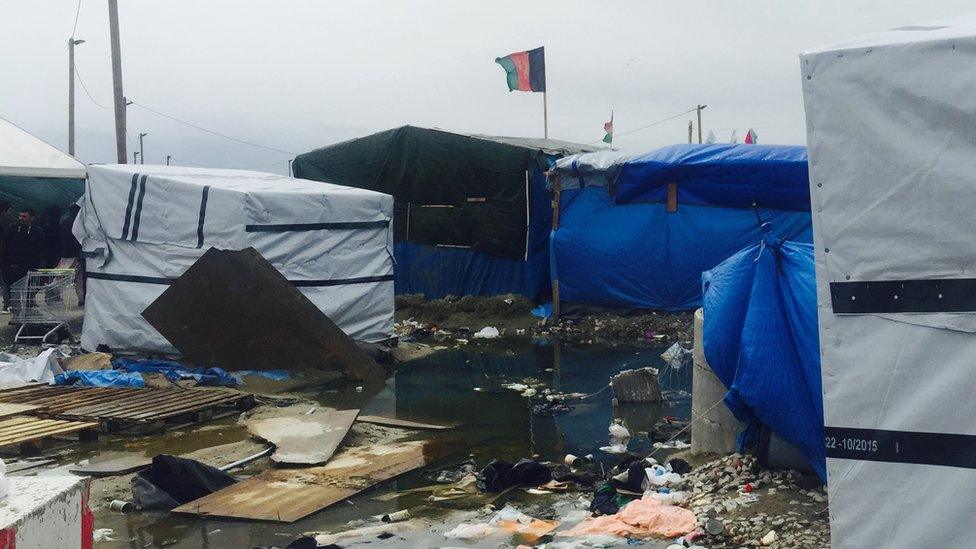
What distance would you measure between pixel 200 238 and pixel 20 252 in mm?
3742

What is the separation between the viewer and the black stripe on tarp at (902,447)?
2885 mm

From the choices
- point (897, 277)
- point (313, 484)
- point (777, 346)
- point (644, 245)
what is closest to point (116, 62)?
point (644, 245)

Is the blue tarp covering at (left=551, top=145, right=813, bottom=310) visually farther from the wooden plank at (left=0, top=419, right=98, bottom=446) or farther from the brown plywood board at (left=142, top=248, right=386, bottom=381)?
the wooden plank at (left=0, top=419, right=98, bottom=446)

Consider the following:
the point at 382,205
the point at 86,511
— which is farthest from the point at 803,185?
the point at 86,511

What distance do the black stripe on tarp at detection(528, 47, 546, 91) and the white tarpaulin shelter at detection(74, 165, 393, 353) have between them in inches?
348

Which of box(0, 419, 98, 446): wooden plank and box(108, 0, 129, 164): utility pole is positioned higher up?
box(108, 0, 129, 164): utility pole

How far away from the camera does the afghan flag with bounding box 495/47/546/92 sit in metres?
19.9

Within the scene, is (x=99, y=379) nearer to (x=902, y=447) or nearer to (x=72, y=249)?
(x=72, y=249)

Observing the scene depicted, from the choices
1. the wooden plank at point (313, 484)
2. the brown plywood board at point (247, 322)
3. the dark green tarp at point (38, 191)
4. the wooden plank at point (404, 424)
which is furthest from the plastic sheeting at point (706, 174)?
the dark green tarp at point (38, 191)

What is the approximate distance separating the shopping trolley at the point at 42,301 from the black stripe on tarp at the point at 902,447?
10.7 meters

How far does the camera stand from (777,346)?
201 inches

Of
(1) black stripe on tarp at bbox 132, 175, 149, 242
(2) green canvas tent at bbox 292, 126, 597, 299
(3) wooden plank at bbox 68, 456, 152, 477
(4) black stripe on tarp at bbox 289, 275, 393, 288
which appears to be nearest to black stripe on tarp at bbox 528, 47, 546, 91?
(2) green canvas tent at bbox 292, 126, 597, 299


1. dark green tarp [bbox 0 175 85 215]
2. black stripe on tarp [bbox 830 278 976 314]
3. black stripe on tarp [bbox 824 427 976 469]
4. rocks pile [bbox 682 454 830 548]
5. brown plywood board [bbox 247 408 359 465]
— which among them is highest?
dark green tarp [bbox 0 175 85 215]

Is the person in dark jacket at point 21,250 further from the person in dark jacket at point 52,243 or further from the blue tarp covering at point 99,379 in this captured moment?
the blue tarp covering at point 99,379
